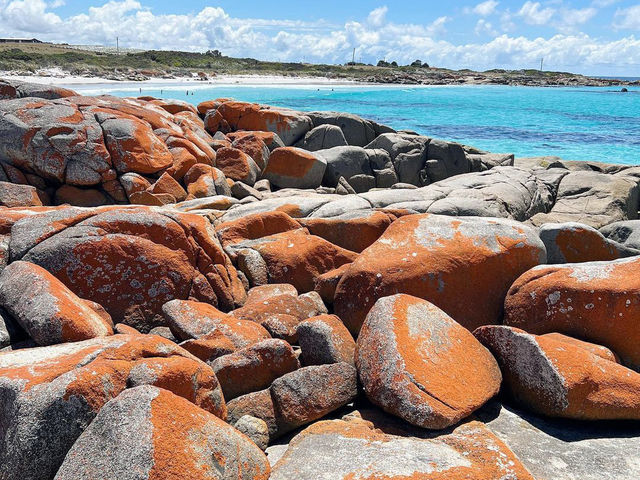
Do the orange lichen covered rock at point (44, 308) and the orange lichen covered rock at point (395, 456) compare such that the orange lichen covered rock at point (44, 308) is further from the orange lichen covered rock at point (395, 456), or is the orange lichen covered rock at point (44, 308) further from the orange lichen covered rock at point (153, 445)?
the orange lichen covered rock at point (395, 456)

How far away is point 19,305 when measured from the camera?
4.47 metres

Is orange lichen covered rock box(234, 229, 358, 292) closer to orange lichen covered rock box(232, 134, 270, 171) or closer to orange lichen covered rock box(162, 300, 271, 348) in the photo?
orange lichen covered rock box(162, 300, 271, 348)

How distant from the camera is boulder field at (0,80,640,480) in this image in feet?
10.3

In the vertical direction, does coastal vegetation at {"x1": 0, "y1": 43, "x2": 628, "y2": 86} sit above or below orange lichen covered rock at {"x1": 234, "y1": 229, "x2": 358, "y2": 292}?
above

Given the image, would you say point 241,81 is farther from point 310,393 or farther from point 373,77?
point 310,393

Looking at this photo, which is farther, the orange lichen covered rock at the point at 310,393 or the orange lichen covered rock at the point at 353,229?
the orange lichen covered rock at the point at 353,229

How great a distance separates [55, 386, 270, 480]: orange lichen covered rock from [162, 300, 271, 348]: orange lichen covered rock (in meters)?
1.86

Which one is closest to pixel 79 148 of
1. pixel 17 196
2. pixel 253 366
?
pixel 17 196

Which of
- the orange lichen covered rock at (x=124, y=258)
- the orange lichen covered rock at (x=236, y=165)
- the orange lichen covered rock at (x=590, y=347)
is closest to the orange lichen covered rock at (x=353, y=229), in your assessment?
the orange lichen covered rock at (x=124, y=258)

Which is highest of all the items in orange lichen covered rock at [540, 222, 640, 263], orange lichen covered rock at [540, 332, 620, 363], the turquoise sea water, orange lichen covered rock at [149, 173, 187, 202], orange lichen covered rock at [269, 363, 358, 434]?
orange lichen covered rock at [540, 222, 640, 263]

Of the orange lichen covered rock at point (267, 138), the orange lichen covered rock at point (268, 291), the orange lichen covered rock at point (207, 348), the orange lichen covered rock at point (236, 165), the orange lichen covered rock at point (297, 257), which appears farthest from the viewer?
the orange lichen covered rock at point (267, 138)

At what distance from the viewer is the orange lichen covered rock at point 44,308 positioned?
421 cm

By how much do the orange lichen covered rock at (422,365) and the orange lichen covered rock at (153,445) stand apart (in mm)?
1276

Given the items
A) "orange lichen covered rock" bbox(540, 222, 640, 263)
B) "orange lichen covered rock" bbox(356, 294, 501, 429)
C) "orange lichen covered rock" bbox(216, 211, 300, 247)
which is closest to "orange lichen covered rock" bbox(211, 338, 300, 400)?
"orange lichen covered rock" bbox(356, 294, 501, 429)
